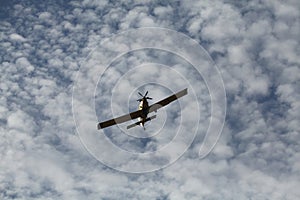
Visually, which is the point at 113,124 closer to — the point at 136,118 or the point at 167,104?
the point at 136,118

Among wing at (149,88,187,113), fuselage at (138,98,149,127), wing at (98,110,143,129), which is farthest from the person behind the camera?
wing at (149,88,187,113)

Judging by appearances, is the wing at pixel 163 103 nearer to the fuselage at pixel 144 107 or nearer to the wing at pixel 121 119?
the fuselage at pixel 144 107

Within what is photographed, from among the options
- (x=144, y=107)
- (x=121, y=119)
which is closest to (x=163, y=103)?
(x=144, y=107)

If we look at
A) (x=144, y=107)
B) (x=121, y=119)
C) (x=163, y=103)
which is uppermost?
(x=163, y=103)

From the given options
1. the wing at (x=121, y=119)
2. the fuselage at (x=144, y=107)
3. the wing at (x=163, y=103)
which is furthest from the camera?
the wing at (x=163, y=103)

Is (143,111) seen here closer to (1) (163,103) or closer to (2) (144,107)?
(2) (144,107)

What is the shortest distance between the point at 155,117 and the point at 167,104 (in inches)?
110

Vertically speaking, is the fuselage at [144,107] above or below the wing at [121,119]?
above

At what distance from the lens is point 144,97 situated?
79375 millimetres

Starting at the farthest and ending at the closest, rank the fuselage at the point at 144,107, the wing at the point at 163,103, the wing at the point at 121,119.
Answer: the wing at the point at 163,103, the fuselage at the point at 144,107, the wing at the point at 121,119

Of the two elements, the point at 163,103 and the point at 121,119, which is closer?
the point at 121,119

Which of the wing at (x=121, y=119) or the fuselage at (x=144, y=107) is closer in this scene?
the wing at (x=121, y=119)

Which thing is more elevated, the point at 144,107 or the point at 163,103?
the point at 163,103

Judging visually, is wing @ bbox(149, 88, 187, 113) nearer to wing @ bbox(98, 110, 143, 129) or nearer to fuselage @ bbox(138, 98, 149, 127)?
fuselage @ bbox(138, 98, 149, 127)
